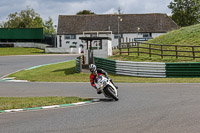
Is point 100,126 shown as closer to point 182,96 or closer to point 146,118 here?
point 146,118

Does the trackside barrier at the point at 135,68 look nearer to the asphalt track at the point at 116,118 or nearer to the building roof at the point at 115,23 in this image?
the asphalt track at the point at 116,118

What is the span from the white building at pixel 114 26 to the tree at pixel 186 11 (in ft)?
58.6

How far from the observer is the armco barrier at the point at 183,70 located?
24.1 metres

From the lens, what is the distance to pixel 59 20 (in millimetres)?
80750

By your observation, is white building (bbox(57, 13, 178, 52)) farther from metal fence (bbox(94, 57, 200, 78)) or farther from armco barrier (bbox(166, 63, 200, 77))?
armco barrier (bbox(166, 63, 200, 77))

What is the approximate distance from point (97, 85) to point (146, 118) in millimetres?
3945

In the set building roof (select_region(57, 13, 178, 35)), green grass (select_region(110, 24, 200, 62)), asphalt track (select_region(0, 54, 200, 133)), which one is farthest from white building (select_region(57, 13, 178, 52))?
asphalt track (select_region(0, 54, 200, 133))

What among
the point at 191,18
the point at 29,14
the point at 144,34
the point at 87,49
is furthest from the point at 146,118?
the point at 29,14

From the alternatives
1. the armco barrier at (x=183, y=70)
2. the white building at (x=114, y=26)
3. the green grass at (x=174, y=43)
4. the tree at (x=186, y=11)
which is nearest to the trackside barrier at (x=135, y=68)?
the armco barrier at (x=183, y=70)

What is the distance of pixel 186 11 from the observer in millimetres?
96938

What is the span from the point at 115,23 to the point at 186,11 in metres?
27.4

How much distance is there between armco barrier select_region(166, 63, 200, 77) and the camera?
24.1m

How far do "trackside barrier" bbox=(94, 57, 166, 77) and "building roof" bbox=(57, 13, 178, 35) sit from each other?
2008 inches

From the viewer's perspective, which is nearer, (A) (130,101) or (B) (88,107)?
(B) (88,107)
